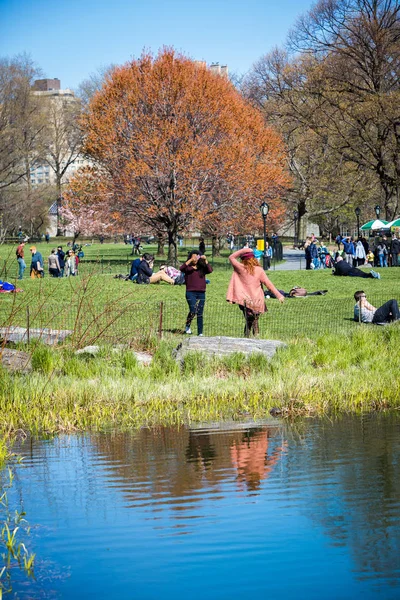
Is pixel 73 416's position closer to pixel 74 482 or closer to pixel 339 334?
pixel 74 482

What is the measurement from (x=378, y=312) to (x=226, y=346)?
219 inches

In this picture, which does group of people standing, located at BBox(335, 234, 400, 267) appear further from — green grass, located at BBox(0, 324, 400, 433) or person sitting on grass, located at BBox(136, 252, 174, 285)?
green grass, located at BBox(0, 324, 400, 433)

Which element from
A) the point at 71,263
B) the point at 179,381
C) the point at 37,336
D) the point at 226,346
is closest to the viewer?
Result: the point at 179,381

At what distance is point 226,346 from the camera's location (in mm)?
13648

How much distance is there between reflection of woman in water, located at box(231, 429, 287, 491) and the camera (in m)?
7.76

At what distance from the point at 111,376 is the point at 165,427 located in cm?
204

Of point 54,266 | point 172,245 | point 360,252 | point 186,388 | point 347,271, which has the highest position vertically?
point 172,245

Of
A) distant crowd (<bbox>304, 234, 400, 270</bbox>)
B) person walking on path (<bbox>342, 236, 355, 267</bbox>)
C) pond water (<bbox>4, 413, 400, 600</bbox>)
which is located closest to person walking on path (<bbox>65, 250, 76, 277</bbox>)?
distant crowd (<bbox>304, 234, 400, 270</bbox>)

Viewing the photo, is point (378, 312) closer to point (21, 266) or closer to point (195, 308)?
point (195, 308)

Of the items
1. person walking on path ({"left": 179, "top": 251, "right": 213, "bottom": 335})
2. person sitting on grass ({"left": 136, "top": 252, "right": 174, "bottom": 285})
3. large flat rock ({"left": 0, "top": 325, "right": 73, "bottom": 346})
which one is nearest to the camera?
large flat rock ({"left": 0, "top": 325, "right": 73, "bottom": 346})

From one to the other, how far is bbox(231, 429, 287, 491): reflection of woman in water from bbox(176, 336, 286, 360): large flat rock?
3637 millimetres

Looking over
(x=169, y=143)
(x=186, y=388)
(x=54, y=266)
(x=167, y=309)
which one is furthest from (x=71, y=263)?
(x=186, y=388)

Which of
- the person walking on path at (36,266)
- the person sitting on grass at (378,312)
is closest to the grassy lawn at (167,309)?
the person sitting on grass at (378,312)

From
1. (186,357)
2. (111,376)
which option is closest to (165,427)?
(111,376)
